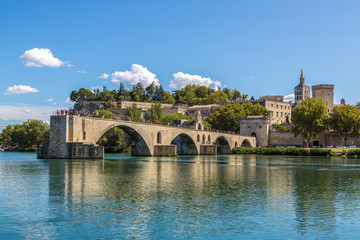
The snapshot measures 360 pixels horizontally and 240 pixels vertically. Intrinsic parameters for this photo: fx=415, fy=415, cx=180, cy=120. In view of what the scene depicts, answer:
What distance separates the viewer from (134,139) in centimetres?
5612

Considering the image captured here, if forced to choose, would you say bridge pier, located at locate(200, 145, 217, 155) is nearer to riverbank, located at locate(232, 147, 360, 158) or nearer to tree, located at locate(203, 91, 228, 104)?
riverbank, located at locate(232, 147, 360, 158)

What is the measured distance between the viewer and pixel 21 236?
12.5 m

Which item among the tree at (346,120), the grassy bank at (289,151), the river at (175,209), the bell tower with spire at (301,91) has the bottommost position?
the river at (175,209)

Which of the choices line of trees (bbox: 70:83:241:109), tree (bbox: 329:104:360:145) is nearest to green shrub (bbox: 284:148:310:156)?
tree (bbox: 329:104:360:145)

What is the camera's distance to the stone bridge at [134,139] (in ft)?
139

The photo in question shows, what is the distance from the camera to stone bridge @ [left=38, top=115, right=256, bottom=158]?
42.3 metres

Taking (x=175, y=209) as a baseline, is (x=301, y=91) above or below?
above

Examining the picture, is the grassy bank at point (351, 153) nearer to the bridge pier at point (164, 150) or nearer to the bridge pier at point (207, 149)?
the bridge pier at point (207, 149)

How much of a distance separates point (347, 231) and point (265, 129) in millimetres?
79914

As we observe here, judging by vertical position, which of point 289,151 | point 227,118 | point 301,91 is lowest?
point 289,151

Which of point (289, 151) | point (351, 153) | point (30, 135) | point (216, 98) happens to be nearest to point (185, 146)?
point (289, 151)

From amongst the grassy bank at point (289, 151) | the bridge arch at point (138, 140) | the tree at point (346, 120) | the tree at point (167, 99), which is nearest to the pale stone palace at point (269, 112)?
the grassy bank at point (289, 151)

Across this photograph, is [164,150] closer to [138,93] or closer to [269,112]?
[269,112]

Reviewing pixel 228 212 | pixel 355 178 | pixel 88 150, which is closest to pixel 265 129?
pixel 88 150
